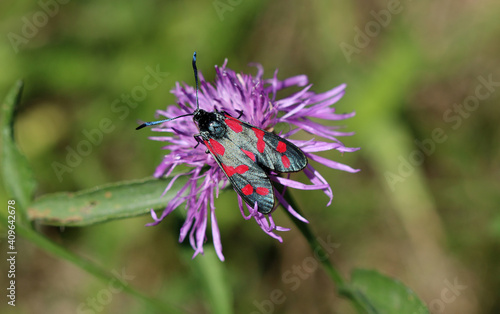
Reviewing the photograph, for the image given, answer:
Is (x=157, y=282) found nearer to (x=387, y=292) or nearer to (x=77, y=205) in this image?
(x=77, y=205)

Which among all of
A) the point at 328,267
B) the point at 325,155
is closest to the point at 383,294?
the point at 328,267

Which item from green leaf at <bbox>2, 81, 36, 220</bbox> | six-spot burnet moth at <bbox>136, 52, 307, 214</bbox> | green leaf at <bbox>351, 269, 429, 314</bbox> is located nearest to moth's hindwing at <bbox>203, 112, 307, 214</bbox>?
six-spot burnet moth at <bbox>136, 52, 307, 214</bbox>

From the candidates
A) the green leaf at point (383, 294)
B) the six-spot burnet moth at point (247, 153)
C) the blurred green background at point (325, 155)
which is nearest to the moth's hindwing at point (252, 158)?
the six-spot burnet moth at point (247, 153)

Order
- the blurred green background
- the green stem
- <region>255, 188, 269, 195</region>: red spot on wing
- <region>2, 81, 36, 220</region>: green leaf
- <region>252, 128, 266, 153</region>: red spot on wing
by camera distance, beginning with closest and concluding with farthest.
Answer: <region>255, 188, 269, 195</region>: red spot on wing
<region>252, 128, 266, 153</region>: red spot on wing
the green stem
<region>2, 81, 36, 220</region>: green leaf
the blurred green background

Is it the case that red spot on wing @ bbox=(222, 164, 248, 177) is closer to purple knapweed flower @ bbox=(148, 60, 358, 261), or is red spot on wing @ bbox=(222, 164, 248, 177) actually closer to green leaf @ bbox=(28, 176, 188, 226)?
purple knapweed flower @ bbox=(148, 60, 358, 261)

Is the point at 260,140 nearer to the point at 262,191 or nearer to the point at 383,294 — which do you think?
the point at 262,191

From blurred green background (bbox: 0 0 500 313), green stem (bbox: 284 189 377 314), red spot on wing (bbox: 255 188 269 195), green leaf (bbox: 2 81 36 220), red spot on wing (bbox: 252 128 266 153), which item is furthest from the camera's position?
blurred green background (bbox: 0 0 500 313)

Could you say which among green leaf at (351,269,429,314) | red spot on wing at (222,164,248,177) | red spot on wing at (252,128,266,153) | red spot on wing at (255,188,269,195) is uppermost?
red spot on wing at (252,128,266,153)
